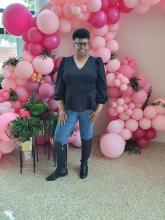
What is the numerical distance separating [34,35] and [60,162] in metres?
1.26

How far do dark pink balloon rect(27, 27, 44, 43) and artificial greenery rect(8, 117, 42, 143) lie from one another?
0.79 m

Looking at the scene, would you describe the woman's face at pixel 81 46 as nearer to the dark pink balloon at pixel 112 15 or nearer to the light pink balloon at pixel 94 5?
the light pink balloon at pixel 94 5

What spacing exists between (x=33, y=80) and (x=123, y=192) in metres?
1.42

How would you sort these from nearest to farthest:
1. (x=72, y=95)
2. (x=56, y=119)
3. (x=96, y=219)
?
(x=96, y=219) → (x=72, y=95) → (x=56, y=119)

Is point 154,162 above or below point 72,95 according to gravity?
below

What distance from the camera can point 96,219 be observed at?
75.1 inches

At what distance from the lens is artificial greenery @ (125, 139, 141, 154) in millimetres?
2961

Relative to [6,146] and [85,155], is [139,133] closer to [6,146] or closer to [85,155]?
[85,155]

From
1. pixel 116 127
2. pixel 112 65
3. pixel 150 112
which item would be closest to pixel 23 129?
pixel 116 127

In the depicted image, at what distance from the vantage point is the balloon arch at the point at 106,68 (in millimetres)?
2467

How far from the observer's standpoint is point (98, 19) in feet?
8.25

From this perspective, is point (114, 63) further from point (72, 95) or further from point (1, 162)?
point (1, 162)

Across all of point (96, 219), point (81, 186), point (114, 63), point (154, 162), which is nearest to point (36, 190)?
point (81, 186)

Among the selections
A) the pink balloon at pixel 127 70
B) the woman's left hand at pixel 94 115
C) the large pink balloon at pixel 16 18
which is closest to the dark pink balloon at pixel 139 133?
the pink balloon at pixel 127 70
